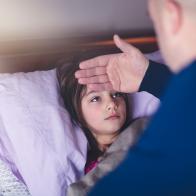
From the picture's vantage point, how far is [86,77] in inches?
49.3

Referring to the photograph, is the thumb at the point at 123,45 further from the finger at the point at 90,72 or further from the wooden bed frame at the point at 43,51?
the wooden bed frame at the point at 43,51

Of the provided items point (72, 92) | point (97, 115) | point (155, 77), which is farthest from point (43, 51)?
point (155, 77)

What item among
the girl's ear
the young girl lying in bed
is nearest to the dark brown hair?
the young girl lying in bed

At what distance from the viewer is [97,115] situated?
51.5 inches

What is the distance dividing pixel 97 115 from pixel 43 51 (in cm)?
29

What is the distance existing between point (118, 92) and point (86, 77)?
138mm

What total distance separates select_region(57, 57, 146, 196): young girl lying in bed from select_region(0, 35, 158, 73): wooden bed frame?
60 mm

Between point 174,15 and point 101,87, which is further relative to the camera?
point 101,87

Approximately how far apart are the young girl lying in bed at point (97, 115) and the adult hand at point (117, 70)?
0.06m

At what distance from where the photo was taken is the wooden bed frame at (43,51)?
135cm

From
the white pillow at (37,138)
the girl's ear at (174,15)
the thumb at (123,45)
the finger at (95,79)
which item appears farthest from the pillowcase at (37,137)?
the girl's ear at (174,15)

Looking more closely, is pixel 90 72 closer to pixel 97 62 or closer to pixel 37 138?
pixel 97 62

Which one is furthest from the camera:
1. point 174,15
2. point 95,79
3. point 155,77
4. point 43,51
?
point 43,51

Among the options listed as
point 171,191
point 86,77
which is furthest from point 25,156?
point 171,191
